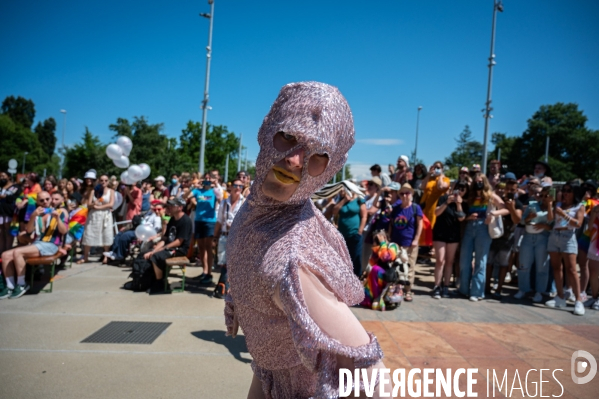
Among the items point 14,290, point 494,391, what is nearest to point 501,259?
point 494,391

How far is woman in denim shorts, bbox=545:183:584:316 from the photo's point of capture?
627 centimetres

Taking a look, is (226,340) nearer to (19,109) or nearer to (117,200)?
(117,200)

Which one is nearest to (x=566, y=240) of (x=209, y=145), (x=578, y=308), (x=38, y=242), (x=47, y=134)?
(x=578, y=308)

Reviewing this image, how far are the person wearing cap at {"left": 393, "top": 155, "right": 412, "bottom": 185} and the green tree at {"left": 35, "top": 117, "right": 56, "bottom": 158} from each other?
77.4 meters

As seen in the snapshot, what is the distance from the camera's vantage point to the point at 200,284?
744 cm

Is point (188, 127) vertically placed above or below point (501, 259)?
above

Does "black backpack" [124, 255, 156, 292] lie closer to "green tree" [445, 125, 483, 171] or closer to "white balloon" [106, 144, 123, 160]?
"white balloon" [106, 144, 123, 160]

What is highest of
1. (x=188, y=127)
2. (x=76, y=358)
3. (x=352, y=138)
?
(x=188, y=127)

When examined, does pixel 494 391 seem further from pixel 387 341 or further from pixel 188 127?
pixel 188 127

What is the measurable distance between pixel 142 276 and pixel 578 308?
6.95 metres

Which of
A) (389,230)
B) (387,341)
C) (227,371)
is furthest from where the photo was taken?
(389,230)

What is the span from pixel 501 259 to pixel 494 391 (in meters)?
4.18

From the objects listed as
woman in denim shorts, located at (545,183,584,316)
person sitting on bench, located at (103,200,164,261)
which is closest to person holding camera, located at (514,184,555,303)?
woman in denim shorts, located at (545,183,584,316)

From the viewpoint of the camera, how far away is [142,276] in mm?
6785
